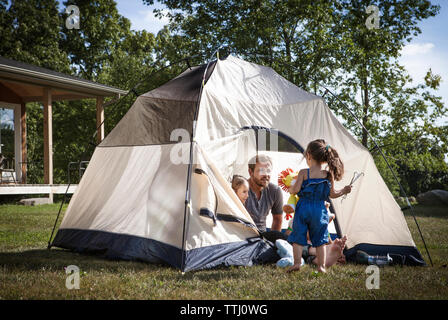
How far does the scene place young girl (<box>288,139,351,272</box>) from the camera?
3734 millimetres

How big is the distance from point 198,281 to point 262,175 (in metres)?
1.70

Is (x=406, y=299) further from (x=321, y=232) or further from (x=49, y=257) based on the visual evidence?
(x=49, y=257)

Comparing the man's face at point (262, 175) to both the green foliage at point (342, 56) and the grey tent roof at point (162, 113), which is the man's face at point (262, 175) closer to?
the grey tent roof at point (162, 113)

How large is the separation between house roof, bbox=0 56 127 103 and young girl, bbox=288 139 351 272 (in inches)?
301

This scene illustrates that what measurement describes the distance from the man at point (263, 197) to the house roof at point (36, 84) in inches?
266

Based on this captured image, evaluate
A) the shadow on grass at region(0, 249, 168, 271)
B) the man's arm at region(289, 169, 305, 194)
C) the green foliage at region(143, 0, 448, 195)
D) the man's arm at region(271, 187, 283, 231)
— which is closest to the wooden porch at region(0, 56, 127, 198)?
the green foliage at region(143, 0, 448, 195)

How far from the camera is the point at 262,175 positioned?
482 centimetres

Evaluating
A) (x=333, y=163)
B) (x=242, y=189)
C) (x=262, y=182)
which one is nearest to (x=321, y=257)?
(x=333, y=163)

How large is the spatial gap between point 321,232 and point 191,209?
110cm

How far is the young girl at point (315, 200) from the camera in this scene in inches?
147

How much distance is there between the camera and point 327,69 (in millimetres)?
14008

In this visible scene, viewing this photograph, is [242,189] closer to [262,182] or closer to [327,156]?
[262,182]

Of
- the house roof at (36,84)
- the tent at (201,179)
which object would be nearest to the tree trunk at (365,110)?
the house roof at (36,84)
